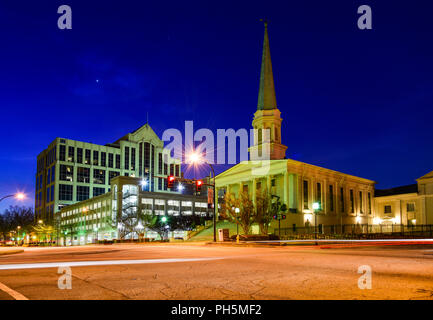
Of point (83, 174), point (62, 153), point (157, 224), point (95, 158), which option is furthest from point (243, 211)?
point (95, 158)

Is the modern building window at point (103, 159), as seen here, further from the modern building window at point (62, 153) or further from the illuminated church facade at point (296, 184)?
the illuminated church facade at point (296, 184)

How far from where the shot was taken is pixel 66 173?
409 feet

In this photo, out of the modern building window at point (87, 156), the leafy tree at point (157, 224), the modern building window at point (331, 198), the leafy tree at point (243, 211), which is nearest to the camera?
the leafy tree at point (243, 211)

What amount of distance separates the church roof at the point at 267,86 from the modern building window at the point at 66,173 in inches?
3021

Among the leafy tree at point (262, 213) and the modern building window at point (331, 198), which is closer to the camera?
the leafy tree at point (262, 213)

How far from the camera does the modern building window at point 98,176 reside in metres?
130

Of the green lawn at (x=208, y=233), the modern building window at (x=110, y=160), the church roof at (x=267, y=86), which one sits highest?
the church roof at (x=267, y=86)

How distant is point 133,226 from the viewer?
2906 inches

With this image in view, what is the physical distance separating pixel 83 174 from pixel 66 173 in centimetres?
532

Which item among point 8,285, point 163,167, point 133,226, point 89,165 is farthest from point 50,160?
point 8,285

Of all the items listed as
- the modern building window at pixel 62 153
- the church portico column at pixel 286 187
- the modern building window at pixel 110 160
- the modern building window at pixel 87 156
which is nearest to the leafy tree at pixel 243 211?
the church portico column at pixel 286 187

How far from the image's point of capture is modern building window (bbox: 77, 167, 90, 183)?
12712 cm
